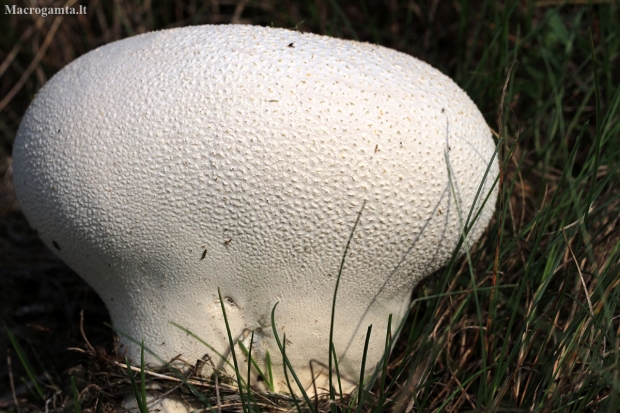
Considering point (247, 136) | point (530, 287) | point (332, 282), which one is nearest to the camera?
point (247, 136)

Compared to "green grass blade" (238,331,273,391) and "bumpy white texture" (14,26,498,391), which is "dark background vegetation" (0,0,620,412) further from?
"green grass blade" (238,331,273,391)

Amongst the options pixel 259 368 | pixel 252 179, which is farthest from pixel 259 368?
pixel 252 179

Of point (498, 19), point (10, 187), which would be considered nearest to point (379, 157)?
point (498, 19)

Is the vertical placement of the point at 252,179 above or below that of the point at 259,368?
above

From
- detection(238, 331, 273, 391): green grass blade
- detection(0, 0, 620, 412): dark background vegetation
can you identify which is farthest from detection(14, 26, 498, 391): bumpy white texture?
detection(0, 0, 620, 412): dark background vegetation

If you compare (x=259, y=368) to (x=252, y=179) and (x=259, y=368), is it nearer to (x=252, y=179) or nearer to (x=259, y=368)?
(x=259, y=368)

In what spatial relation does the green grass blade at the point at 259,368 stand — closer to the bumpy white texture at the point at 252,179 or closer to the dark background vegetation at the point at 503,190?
the bumpy white texture at the point at 252,179

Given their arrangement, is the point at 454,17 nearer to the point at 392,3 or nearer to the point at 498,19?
the point at 392,3
